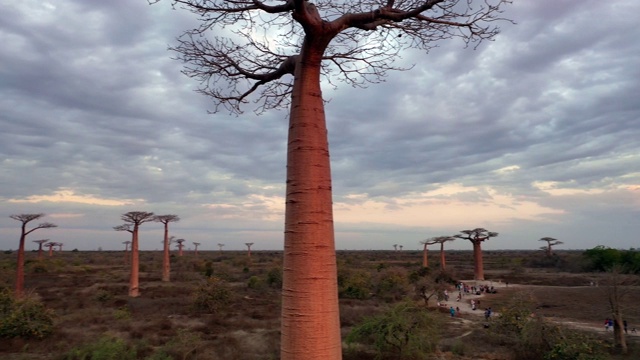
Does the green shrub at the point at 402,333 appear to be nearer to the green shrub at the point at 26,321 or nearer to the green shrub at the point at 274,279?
the green shrub at the point at 26,321

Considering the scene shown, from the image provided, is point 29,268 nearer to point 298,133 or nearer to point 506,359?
point 506,359

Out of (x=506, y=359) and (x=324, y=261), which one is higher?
(x=324, y=261)

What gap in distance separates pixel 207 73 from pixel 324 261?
1.94 m

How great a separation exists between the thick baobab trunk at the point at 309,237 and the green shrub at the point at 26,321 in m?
11.1

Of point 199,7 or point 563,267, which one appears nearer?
point 199,7

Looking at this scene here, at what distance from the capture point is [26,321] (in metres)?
10.3

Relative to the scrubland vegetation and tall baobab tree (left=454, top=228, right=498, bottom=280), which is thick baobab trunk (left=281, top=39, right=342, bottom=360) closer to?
the scrubland vegetation

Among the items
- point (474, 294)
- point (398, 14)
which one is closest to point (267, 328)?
point (398, 14)

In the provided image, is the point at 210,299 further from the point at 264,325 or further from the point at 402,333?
the point at 402,333

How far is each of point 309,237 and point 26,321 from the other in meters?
11.4

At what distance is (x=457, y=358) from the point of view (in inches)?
382

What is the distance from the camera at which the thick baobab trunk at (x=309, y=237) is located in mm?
1993

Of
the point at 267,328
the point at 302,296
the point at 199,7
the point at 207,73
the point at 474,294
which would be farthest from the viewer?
the point at 474,294

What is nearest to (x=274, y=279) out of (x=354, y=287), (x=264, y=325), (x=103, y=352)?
(x=354, y=287)
